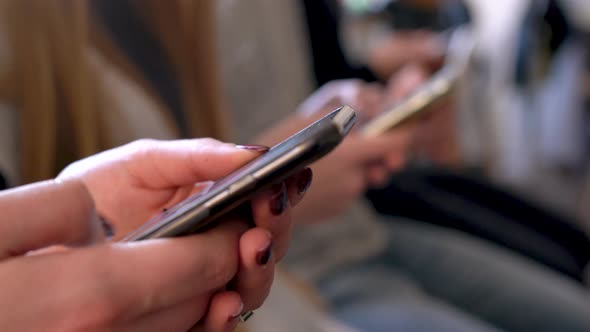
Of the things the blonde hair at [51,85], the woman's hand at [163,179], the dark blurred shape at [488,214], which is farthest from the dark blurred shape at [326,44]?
the woman's hand at [163,179]

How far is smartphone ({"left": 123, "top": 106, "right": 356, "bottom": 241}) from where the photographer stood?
0.14m

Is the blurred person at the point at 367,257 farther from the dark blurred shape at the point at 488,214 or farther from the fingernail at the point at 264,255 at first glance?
the fingernail at the point at 264,255

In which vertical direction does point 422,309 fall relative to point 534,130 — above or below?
above

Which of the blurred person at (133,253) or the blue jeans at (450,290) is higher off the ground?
the blurred person at (133,253)

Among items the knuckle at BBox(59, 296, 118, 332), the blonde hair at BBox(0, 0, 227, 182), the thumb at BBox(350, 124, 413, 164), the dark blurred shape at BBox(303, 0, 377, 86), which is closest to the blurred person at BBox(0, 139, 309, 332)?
the knuckle at BBox(59, 296, 118, 332)

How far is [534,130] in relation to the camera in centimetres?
114

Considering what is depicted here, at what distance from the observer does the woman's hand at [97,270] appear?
142mm

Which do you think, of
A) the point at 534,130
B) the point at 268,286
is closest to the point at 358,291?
the point at 268,286

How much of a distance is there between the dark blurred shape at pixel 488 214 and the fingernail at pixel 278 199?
16.8 inches

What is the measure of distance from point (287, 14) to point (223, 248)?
388 mm

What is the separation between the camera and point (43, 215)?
0.50 ft

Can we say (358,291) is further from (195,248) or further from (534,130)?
(534,130)

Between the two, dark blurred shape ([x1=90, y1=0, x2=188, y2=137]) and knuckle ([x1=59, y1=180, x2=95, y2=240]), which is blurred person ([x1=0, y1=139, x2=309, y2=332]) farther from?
dark blurred shape ([x1=90, y1=0, x2=188, y2=137])

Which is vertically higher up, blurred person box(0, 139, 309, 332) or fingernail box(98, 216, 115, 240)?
blurred person box(0, 139, 309, 332)
